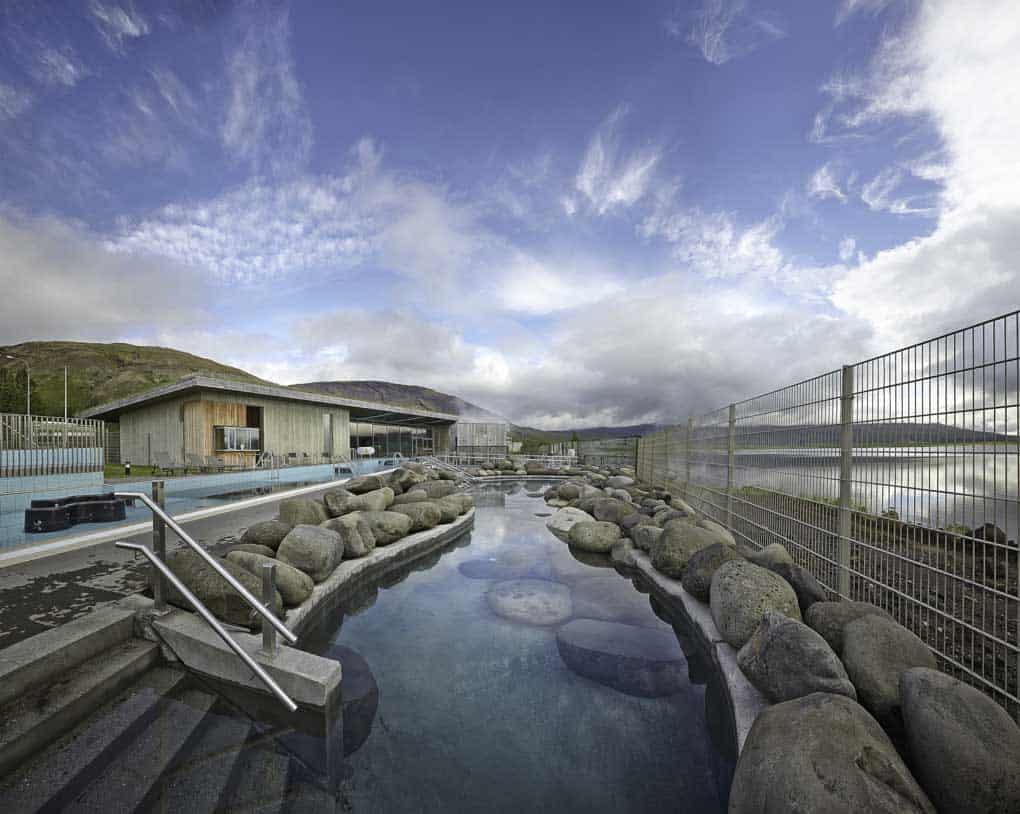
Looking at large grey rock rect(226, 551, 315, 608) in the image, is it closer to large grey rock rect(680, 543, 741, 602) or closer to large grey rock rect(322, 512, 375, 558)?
large grey rock rect(322, 512, 375, 558)

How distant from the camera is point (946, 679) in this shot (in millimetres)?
2148

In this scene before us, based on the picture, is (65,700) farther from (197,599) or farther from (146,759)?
(197,599)

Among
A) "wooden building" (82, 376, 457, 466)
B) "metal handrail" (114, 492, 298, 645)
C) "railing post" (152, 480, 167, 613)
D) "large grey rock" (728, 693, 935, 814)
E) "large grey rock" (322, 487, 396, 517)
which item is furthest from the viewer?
"wooden building" (82, 376, 457, 466)

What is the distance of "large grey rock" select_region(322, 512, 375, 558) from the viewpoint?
19.2 feet

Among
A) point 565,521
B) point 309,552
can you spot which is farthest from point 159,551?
point 565,521

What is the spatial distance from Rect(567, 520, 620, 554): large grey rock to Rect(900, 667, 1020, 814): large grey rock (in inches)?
215

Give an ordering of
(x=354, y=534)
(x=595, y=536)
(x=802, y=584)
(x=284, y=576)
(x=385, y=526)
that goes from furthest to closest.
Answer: (x=595, y=536), (x=385, y=526), (x=354, y=534), (x=284, y=576), (x=802, y=584)

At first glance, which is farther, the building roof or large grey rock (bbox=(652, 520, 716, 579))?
the building roof

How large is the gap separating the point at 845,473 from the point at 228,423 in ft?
65.7

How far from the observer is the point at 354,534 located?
5.97m

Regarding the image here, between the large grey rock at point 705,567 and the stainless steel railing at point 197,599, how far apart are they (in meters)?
3.68

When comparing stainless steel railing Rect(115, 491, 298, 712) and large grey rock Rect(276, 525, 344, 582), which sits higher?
stainless steel railing Rect(115, 491, 298, 712)

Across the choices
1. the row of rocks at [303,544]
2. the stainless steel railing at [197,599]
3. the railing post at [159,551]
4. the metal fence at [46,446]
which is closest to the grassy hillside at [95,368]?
the metal fence at [46,446]

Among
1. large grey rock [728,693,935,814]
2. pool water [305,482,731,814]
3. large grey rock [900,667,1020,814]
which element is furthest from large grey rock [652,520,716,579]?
large grey rock [728,693,935,814]
